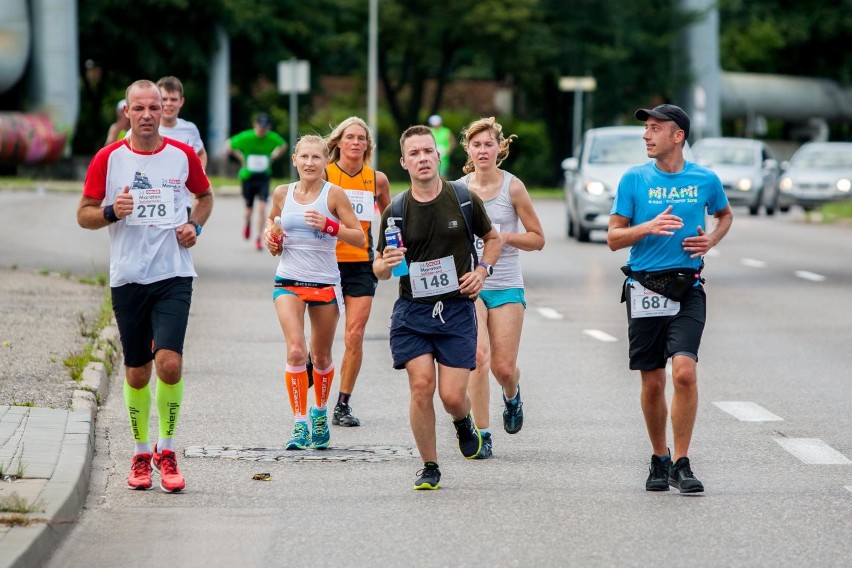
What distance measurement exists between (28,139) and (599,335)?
3377cm

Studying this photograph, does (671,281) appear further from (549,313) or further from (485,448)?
(549,313)

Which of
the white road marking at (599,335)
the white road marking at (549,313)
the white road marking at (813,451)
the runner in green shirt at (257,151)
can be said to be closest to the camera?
the white road marking at (813,451)

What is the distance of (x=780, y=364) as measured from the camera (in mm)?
13250

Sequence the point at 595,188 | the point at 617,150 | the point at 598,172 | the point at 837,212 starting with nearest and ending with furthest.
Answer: the point at 595,188 < the point at 598,172 < the point at 617,150 < the point at 837,212

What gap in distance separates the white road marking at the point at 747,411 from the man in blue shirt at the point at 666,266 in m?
2.28

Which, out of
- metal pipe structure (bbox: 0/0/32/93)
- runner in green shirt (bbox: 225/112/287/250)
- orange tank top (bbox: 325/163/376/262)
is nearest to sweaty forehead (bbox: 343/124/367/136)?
orange tank top (bbox: 325/163/376/262)

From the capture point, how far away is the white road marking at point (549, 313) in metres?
16.8

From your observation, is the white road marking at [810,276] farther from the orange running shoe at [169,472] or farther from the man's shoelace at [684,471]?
the orange running shoe at [169,472]

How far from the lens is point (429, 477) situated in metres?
8.14

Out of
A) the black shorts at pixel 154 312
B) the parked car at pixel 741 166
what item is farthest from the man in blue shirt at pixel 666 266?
the parked car at pixel 741 166

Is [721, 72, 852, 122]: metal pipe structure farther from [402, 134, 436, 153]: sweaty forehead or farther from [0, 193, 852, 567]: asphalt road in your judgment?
[402, 134, 436, 153]: sweaty forehead

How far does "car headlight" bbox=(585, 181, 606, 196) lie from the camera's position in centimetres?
2694

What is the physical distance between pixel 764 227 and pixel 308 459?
84.7 ft

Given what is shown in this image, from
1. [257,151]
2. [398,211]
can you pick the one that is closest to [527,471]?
[398,211]
